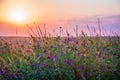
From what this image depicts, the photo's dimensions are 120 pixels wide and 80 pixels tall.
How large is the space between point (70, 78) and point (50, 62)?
1.59 ft

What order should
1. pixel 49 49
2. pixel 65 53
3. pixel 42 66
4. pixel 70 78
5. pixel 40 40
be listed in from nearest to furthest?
pixel 70 78, pixel 42 66, pixel 65 53, pixel 49 49, pixel 40 40

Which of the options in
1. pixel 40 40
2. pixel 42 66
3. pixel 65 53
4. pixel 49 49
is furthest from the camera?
pixel 40 40

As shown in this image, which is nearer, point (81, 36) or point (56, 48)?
point (56, 48)

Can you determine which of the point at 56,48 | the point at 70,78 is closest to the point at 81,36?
the point at 56,48

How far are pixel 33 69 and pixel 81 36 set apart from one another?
1693mm

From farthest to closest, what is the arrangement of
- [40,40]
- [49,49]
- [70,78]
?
[40,40] < [49,49] < [70,78]

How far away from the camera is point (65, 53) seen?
4895 mm

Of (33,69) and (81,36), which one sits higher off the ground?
(81,36)

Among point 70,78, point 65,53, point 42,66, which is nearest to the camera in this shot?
point 70,78

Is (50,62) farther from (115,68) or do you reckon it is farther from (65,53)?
(115,68)

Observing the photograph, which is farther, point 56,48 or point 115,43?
point 115,43

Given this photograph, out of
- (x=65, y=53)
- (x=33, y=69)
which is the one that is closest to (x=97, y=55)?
(x=65, y=53)

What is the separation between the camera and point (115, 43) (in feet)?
20.2

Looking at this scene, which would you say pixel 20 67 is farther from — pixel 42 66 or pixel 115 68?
pixel 115 68
